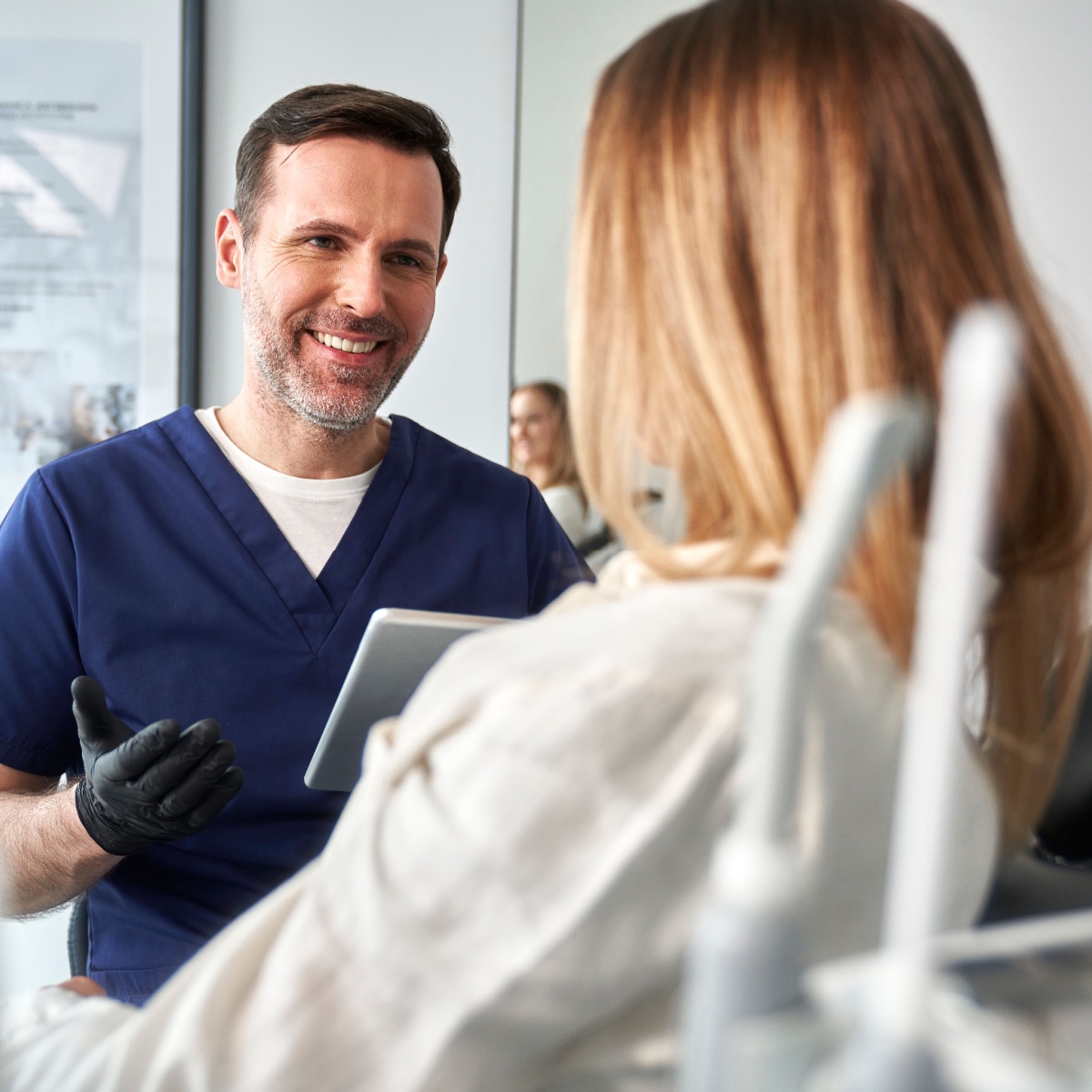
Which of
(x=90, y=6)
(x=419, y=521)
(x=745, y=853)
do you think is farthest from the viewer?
(x=90, y=6)

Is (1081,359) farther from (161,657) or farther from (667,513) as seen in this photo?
(161,657)

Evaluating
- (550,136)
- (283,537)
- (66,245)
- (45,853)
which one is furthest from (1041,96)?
(45,853)

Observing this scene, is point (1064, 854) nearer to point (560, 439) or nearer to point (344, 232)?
point (344, 232)

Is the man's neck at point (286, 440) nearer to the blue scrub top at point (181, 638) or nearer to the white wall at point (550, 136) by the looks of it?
the blue scrub top at point (181, 638)

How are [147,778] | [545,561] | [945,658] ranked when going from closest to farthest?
[945,658] → [147,778] → [545,561]

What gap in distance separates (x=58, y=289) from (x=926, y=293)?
6.29 feet

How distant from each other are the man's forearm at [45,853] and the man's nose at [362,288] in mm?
661

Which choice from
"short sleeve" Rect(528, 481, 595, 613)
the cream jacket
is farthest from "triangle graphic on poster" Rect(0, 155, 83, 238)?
the cream jacket

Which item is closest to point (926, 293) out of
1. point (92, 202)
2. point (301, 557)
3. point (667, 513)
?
point (667, 513)

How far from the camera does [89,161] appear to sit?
209 cm

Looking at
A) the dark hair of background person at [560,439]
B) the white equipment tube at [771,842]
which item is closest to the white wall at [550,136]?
the dark hair of background person at [560,439]

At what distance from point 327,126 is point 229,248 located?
240mm

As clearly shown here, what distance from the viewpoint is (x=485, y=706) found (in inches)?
19.4

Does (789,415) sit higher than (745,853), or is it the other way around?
(789,415)
